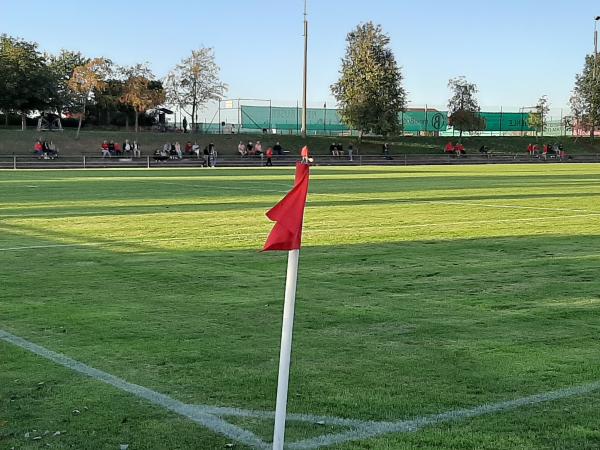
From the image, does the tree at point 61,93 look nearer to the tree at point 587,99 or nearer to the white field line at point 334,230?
the tree at point 587,99

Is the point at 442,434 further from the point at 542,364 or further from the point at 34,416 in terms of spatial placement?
the point at 34,416

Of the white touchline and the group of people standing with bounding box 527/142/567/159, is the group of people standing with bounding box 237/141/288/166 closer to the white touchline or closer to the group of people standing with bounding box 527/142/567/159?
the group of people standing with bounding box 527/142/567/159

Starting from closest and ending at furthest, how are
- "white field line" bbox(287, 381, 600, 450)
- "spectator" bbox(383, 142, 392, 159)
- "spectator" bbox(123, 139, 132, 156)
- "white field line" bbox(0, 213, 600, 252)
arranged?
"white field line" bbox(287, 381, 600, 450) → "white field line" bbox(0, 213, 600, 252) → "spectator" bbox(123, 139, 132, 156) → "spectator" bbox(383, 142, 392, 159)

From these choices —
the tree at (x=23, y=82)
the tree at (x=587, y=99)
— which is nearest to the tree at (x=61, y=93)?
the tree at (x=23, y=82)

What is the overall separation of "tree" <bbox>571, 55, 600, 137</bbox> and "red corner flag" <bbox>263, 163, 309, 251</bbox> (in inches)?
3318

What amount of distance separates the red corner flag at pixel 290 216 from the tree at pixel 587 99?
84.3 m

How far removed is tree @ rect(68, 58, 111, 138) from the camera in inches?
2677

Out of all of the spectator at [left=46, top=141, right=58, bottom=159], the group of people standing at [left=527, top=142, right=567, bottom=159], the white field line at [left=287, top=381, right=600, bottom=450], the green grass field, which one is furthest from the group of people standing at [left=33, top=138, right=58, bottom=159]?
the white field line at [left=287, top=381, right=600, bottom=450]

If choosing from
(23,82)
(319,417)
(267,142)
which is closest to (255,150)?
(267,142)

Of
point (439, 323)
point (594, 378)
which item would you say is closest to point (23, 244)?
point (439, 323)

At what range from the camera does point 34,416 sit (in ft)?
16.0

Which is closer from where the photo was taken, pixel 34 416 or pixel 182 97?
pixel 34 416

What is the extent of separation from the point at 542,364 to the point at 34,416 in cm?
340

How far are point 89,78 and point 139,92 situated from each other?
4.31 meters
